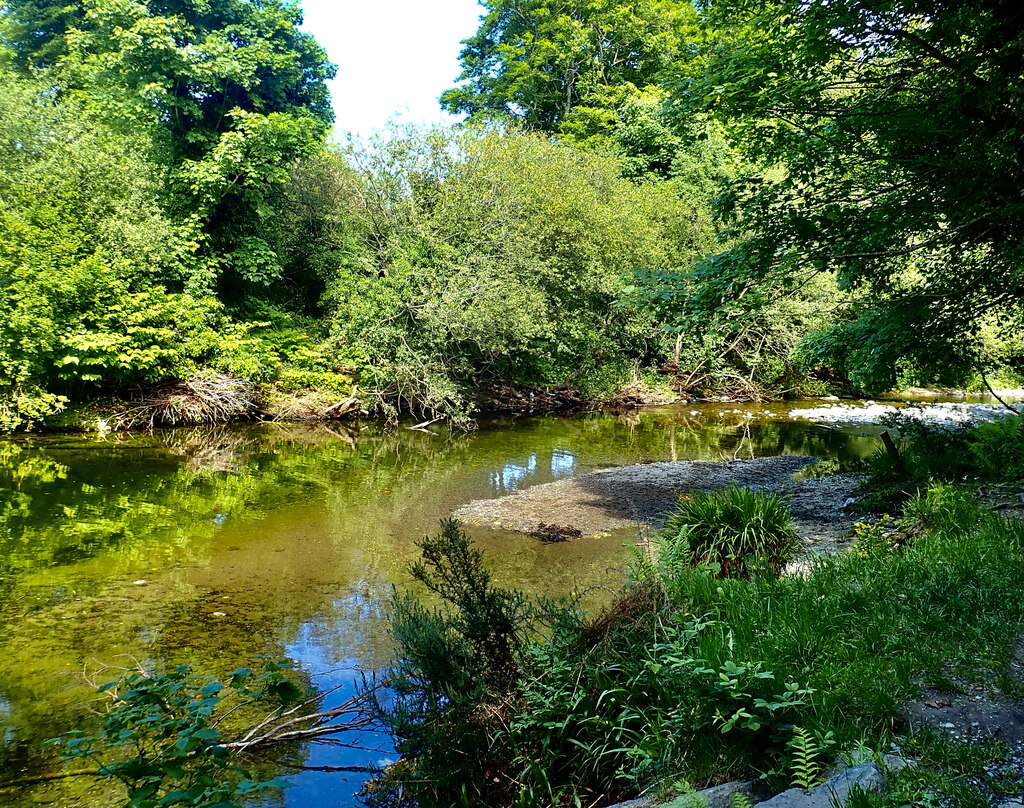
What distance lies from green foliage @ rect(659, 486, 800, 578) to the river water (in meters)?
0.68

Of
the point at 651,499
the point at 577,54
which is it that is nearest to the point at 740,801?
the point at 651,499

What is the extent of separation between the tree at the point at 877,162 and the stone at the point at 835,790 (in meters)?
5.95

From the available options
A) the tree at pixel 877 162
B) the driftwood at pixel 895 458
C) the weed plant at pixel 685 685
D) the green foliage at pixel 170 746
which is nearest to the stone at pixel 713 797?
the weed plant at pixel 685 685

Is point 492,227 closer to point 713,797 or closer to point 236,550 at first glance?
point 236,550

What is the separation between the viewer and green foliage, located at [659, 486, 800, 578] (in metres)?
6.85

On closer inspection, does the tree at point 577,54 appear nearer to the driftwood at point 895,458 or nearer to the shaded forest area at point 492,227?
the shaded forest area at point 492,227

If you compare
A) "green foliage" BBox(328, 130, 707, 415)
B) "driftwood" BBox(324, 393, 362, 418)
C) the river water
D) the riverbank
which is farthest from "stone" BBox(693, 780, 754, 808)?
"driftwood" BBox(324, 393, 362, 418)

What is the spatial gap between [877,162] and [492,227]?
13.1m

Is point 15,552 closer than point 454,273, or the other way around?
point 15,552

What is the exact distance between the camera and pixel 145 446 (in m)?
16.1

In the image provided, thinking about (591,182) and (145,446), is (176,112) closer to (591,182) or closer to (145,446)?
(145,446)

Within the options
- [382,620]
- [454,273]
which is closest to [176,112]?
[454,273]

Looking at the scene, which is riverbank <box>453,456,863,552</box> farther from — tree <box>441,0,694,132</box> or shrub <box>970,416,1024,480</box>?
tree <box>441,0,694,132</box>

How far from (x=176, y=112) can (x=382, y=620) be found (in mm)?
20924
